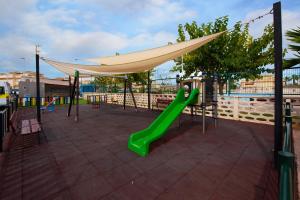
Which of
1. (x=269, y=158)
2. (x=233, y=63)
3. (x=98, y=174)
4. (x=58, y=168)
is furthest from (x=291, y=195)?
(x=233, y=63)

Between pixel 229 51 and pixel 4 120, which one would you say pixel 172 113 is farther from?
pixel 229 51

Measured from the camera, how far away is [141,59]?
236 inches

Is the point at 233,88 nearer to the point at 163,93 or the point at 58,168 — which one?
the point at 163,93

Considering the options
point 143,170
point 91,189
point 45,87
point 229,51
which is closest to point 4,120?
point 91,189

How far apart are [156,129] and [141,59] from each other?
2.81m

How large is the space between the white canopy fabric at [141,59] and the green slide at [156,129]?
136cm

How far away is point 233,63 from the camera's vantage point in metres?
11.4

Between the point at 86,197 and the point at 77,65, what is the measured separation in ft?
22.2

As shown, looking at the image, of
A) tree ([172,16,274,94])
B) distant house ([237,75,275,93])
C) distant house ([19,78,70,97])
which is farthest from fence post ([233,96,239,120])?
distant house ([19,78,70,97])

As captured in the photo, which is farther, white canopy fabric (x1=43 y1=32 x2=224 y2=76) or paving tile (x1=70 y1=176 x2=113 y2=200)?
white canopy fabric (x1=43 y1=32 x2=224 y2=76)

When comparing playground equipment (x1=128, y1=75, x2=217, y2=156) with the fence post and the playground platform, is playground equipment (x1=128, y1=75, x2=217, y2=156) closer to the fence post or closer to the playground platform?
the playground platform

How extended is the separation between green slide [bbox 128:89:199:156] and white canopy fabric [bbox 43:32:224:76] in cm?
136

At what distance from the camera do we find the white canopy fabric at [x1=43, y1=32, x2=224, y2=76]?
16.7ft

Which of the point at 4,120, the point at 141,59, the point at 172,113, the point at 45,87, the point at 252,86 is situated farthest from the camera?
the point at 45,87
